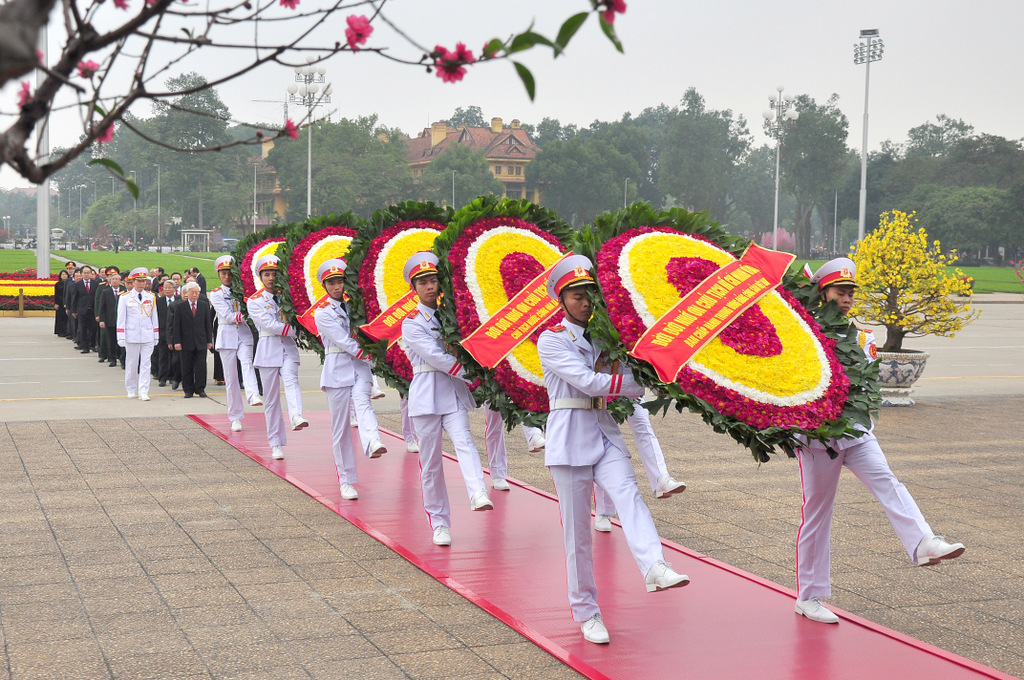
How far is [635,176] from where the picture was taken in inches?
3639

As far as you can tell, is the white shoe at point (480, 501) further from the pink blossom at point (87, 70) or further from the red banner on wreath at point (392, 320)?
the pink blossom at point (87, 70)

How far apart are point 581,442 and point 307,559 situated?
243cm

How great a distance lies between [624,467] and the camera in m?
5.52

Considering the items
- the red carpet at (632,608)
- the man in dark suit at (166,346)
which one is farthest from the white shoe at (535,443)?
the man in dark suit at (166,346)

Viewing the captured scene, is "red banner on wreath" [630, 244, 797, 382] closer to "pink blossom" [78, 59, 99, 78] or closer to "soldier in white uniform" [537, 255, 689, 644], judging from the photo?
"soldier in white uniform" [537, 255, 689, 644]

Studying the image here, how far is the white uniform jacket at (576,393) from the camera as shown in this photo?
550 cm

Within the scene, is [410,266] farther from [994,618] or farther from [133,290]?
[133,290]

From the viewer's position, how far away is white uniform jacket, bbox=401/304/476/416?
24.5 ft

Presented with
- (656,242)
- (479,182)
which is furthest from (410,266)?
(479,182)

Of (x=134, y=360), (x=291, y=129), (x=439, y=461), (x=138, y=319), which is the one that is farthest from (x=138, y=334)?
(x=291, y=129)

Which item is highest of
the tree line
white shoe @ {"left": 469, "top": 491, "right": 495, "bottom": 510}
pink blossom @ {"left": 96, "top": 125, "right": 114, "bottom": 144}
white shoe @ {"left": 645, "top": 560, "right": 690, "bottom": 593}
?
the tree line

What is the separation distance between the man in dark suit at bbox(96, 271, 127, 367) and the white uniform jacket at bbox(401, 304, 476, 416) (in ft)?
42.4

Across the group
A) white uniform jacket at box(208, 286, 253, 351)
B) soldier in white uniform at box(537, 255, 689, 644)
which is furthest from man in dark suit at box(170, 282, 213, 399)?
soldier in white uniform at box(537, 255, 689, 644)

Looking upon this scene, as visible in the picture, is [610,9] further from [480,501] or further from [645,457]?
[645,457]
